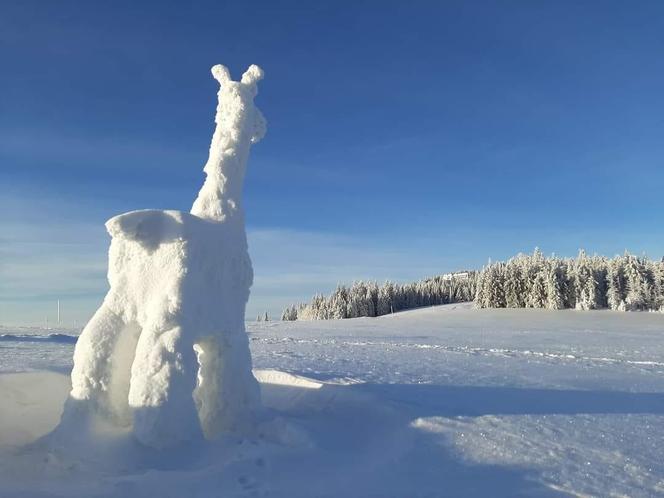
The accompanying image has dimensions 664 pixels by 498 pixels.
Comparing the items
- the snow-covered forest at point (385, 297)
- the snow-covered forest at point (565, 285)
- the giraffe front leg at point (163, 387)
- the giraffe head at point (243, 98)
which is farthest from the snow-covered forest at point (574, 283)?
the giraffe front leg at point (163, 387)

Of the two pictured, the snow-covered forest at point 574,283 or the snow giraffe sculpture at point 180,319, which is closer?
the snow giraffe sculpture at point 180,319

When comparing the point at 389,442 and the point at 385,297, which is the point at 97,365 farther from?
the point at 385,297

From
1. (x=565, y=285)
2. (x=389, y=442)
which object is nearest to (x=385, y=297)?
(x=565, y=285)

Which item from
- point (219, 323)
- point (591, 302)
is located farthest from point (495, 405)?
point (591, 302)

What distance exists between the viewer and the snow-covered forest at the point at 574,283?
55.5m

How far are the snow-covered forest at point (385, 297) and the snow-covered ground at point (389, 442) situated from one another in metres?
63.7

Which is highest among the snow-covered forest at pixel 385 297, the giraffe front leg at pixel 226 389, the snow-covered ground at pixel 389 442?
the snow-covered forest at pixel 385 297

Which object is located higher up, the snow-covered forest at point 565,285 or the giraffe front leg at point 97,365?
the snow-covered forest at point 565,285

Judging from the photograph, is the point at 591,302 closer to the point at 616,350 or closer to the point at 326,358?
the point at 616,350

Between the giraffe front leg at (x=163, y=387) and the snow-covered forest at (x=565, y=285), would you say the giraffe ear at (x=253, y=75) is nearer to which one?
the giraffe front leg at (x=163, y=387)

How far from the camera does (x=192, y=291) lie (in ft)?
32.1

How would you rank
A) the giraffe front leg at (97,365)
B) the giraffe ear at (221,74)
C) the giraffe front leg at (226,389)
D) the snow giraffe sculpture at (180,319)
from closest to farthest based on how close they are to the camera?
the snow giraffe sculpture at (180,319), the giraffe front leg at (97,365), the giraffe front leg at (226,389), the giraffe ear at (221,74)

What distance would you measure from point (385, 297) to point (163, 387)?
7631cm

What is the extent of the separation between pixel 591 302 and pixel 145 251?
184ft
